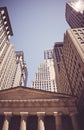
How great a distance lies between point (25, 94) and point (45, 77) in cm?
9369

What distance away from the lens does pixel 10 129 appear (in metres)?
29.7

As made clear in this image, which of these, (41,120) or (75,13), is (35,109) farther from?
(75,13)

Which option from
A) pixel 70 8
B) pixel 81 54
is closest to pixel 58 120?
pixel 81 54

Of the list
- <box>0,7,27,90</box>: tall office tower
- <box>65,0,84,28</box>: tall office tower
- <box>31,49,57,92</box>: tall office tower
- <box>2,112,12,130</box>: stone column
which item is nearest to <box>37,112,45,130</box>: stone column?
<box>2,112,12,130</box>: stone column

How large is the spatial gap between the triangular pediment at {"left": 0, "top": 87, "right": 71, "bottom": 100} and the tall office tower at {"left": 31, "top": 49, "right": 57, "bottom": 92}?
76.6 meters

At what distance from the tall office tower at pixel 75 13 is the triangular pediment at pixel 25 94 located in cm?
5236

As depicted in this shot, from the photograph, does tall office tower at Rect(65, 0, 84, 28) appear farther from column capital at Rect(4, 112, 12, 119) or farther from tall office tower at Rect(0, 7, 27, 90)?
column capital at Rect(4, 112, 12, 119)

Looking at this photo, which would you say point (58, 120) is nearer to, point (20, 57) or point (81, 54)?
point (81, 54)

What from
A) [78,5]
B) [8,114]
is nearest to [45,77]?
[78,5]

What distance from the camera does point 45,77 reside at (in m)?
126

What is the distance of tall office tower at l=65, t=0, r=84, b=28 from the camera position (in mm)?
80425

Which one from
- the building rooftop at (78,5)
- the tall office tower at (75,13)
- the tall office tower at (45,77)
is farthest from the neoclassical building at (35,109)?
the tall office tower at (45,77)

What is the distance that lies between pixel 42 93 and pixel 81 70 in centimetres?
948

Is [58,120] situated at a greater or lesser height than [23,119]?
lesser
